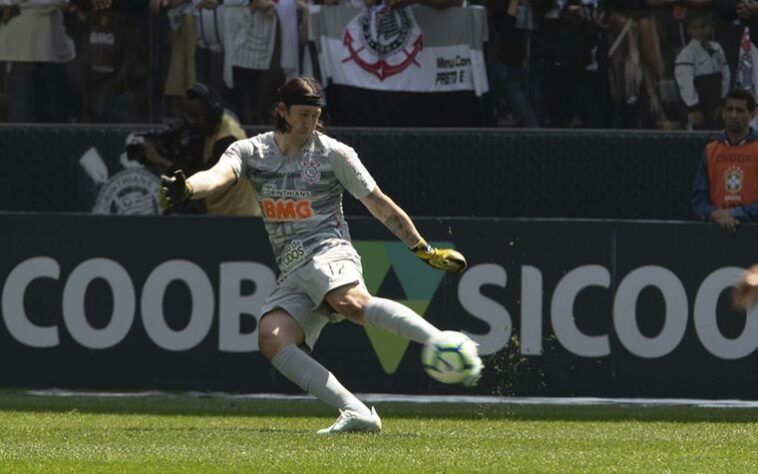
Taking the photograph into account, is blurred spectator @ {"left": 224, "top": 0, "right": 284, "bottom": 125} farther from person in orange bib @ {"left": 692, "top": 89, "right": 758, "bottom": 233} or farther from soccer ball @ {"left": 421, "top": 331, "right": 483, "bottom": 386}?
soccer ball @ {"left": 421, "top": 331, "right": 483, "bottom": 386}

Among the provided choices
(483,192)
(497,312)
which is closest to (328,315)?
(497,312)

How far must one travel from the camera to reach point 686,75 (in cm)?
1405

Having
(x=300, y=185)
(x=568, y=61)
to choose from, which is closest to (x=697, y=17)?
(x=568, y=61)

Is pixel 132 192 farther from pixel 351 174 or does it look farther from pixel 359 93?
pixel 351 174

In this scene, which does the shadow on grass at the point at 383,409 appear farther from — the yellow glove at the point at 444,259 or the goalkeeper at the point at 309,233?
the yellow glove at the point at 444,259

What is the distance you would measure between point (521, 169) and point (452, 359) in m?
5.64

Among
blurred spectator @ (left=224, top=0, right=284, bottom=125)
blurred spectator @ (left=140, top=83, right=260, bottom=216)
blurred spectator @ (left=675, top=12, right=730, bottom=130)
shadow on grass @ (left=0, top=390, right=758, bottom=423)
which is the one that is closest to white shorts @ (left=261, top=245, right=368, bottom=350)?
shadow on grass @ (left=0, top=390, right=758, bottom=423)

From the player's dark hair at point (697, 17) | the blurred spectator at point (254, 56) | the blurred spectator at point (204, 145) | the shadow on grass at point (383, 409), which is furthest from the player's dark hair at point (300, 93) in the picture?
the player's dark hair at point (697, 17)

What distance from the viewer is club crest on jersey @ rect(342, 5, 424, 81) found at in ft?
47.0

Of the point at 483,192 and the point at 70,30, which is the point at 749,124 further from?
the point at 70,30

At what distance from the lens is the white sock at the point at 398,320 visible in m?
8.99

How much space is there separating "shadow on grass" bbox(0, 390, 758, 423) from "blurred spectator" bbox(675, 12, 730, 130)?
2792 mm

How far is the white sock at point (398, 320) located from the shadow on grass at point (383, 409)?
2.47 meters

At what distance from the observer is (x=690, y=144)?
46.0 feet
